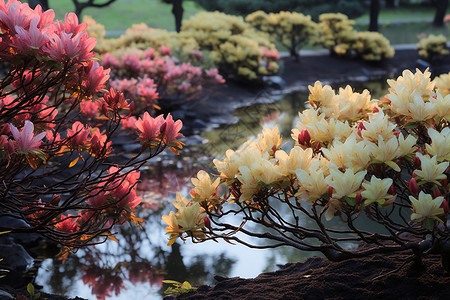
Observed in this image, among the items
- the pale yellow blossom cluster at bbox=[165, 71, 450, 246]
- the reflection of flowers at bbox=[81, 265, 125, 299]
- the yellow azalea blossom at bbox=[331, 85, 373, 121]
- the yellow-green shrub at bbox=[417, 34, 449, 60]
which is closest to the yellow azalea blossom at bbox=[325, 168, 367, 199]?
the pale yellow blossom cluster at bbox=[165, 71, 450, 246]

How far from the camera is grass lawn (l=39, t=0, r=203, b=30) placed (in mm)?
21359

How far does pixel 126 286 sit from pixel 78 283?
29cm

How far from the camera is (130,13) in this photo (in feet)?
74.4

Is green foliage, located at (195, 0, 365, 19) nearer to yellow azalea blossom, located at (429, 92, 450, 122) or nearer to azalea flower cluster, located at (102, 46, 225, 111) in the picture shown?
azalea flower cluster, located at (102, 46, 225, 111)

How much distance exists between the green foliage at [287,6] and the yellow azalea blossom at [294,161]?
1832 cm

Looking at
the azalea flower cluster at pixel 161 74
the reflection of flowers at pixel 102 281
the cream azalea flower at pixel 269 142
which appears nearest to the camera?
the cream azalea flower at pixel 269 142

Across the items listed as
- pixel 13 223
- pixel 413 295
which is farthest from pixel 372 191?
pixel 13 223

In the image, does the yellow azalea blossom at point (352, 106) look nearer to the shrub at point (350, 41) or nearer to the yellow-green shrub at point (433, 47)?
the shrub at point (350, 41)

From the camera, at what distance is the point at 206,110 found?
28.0 feet

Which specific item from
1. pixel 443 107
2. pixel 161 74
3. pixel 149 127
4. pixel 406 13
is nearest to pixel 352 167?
pixel 443 107

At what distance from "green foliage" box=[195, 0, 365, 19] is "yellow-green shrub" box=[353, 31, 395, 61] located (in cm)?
643

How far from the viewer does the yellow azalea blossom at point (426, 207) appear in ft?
5.44

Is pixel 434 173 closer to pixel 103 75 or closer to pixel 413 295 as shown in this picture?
pixel 413 295

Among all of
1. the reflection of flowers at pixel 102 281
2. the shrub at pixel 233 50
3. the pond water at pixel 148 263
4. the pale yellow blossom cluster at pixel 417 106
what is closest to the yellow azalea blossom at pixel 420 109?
the pale yellow blossom cluster at pixel 417 106
